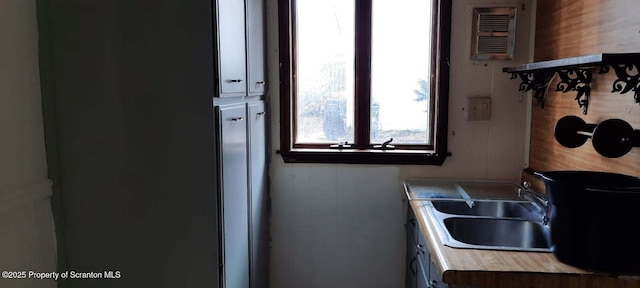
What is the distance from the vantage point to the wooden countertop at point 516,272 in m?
1.25

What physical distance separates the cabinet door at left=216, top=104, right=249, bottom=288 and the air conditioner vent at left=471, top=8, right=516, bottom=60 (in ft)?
4.17

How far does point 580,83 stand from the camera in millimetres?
1828

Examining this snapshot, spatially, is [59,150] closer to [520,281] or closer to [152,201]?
[152,201]

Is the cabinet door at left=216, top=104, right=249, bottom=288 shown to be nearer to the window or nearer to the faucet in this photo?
the window

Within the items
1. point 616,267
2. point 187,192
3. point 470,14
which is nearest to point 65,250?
point 187,192

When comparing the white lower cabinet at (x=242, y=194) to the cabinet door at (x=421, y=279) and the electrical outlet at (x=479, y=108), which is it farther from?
the electrical outlet at (x=479, y=108)

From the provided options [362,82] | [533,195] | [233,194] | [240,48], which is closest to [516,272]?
[533,195]

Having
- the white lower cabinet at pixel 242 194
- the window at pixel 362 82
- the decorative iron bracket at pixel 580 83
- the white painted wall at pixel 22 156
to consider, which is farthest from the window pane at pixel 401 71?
the white painted wall at pixel 22 156

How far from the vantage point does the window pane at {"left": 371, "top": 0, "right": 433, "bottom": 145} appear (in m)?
2.50

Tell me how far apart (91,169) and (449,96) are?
1741 millimetres

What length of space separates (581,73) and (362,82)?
108 centimetres

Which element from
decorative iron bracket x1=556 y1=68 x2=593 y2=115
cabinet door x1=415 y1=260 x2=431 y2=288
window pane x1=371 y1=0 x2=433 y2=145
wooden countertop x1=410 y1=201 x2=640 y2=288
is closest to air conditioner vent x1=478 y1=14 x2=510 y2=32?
window pane x1=371 y1=0 x2=433 y2=145

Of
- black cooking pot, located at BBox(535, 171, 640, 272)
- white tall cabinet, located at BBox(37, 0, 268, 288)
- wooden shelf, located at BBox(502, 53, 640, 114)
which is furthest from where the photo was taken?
white tall cabinet, located at BBox(37, 0, 268, 288)

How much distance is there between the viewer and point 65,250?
1.73 metres
